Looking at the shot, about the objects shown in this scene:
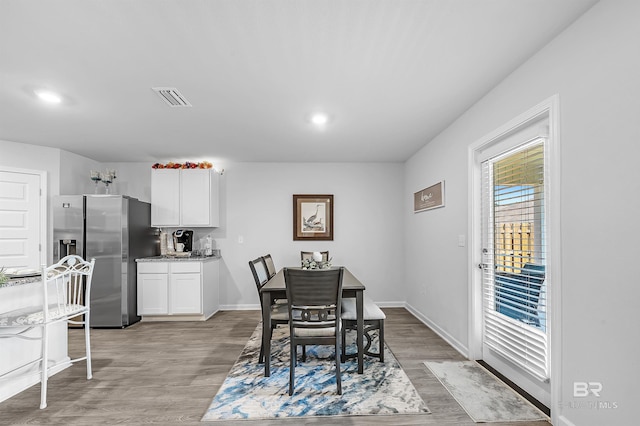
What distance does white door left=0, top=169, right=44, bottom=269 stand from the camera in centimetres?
405

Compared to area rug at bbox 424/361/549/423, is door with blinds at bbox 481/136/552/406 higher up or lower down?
higher up

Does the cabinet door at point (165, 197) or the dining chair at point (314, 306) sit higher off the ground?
the cabinet door at point (165, 197)

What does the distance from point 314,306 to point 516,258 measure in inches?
64.0

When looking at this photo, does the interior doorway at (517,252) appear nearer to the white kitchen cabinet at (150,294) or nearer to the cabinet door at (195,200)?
the cabinet door at (195,200)

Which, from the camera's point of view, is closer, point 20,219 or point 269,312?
point 269,312

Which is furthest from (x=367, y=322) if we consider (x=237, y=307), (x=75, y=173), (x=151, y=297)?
(x=75, y=173)

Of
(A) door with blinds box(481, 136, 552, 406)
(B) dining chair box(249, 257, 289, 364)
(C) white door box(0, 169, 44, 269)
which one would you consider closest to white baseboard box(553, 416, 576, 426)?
(A) door with blinds box(481, 136, 552, 406)

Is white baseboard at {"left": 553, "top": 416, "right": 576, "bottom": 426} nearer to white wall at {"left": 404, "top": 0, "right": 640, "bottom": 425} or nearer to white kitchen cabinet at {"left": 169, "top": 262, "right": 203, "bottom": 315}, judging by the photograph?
white wall at {"left": 404, "top": 0, "right": 640, "bottom": 425}

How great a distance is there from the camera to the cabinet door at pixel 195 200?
4.95 meters

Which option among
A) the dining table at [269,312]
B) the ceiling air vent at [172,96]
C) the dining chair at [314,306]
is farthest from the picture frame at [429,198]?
the ceiling air vent at [172,96]

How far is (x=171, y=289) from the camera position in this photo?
15.0 feet

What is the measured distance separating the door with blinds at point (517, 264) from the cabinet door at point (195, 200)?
12.4 feet

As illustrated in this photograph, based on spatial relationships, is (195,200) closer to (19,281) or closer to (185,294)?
(185,294)

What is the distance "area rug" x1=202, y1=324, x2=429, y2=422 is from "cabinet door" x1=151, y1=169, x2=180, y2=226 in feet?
8.84
